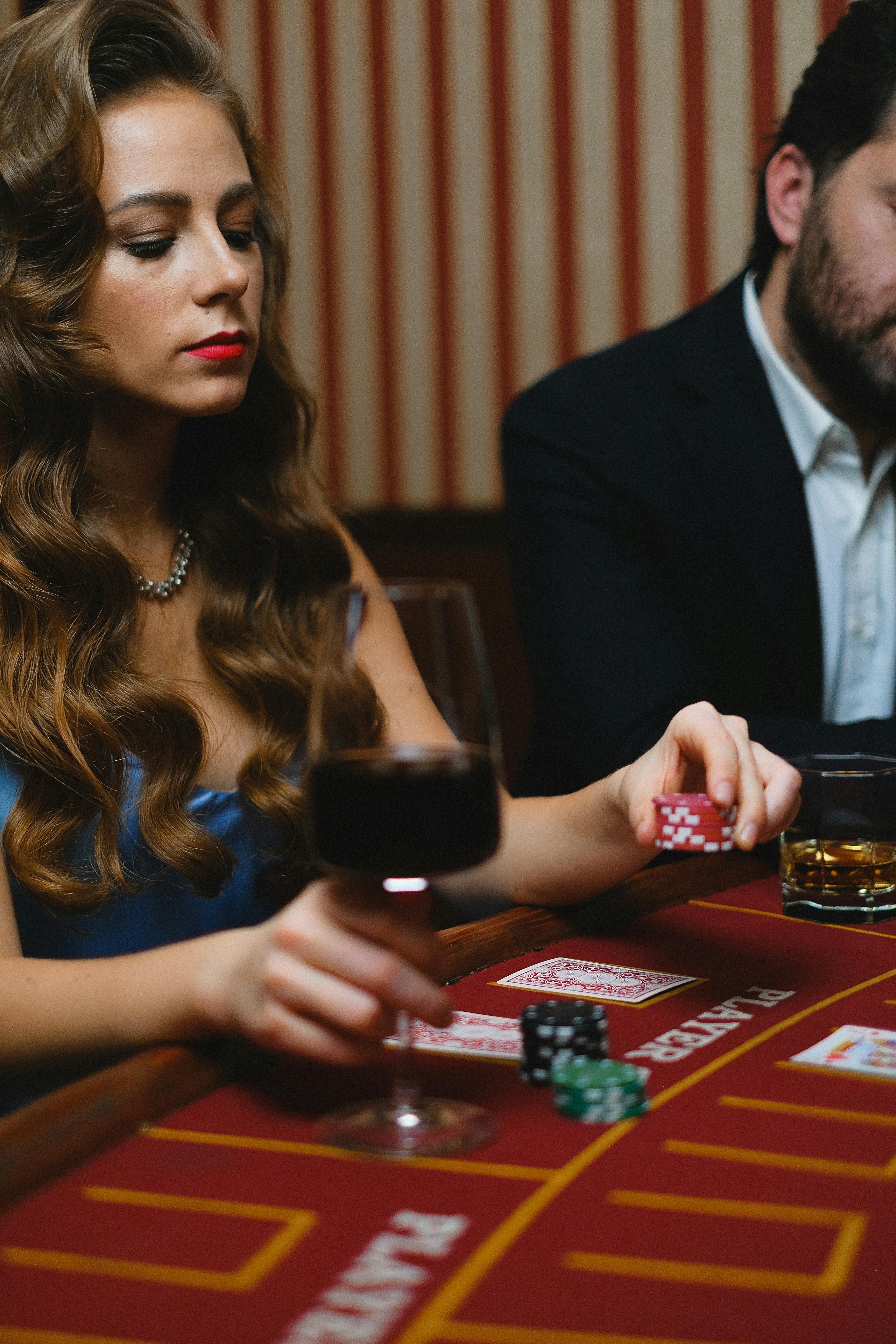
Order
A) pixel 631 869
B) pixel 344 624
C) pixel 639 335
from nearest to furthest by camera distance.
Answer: pixel 344 624
pixel 631 869
pixel 639 335

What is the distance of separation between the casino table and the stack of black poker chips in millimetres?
13

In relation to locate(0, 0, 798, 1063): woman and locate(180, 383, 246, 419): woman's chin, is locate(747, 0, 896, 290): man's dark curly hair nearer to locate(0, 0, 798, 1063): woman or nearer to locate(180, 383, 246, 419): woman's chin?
locate(0, 0, 798, 1063): woman

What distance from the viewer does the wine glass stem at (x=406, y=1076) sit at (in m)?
0.79

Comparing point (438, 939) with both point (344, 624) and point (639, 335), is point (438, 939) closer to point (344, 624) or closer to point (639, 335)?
point (344, 624)

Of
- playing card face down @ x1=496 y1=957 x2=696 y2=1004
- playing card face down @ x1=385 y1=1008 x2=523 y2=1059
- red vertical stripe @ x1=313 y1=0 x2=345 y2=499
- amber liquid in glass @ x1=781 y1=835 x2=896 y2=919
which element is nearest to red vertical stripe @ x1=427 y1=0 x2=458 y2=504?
red vertical stripe @ x1=313 y1=0 x2=345 y2=499

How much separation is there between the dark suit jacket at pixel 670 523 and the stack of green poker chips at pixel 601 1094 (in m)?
1.18

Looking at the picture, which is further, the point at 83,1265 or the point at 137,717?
the point at 137,717

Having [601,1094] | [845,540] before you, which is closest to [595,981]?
[601,1094]

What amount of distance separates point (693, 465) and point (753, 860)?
0.85 metres

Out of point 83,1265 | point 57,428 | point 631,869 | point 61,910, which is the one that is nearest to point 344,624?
point 83,1265

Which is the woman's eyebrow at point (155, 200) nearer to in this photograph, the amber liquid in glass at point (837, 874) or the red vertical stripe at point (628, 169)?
the amber liquid in glass at point (837, 874)

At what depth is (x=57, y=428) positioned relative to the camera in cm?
153

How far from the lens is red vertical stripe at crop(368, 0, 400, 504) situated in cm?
382

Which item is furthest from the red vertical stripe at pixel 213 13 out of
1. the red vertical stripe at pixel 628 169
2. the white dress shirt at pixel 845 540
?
the white dress shirt at pixel 845 540
